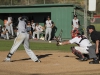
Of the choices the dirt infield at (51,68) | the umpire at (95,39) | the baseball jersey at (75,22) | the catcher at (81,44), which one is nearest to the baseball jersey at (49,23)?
the baseball jersey at (75,22)

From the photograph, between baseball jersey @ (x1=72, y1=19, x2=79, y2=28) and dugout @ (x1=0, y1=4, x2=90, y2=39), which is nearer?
baseball jersey @ (x1=72, y1=19, x2=79, y2=28)

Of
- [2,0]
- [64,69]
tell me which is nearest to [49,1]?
[2,0]

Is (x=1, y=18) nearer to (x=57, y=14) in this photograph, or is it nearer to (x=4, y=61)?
(x=57, y=14)

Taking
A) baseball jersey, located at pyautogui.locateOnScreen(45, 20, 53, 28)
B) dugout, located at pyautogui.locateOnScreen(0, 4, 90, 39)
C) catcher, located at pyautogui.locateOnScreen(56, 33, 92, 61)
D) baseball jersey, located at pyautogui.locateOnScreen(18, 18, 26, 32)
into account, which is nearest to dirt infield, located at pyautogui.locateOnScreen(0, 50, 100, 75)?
catcher, located at pyautogui.locateOnScreen(56, 33, 92, 61)

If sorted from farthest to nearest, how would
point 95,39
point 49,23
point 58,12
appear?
point 58,12 → point 49,23 → point 95,39

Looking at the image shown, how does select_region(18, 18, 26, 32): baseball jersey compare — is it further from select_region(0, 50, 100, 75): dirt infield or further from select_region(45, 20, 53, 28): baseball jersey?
select_region(45, 20, 53, 28): baseball jersey

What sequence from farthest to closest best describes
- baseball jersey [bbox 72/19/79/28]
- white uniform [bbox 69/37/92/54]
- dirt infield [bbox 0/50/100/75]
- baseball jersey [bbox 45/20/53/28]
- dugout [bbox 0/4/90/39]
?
dugout [bbox 0/4/90/39] → baseball jersey [bbox 45/20/53/28] → baseball jersey [bbox 72/19/79/28] → white uniform [bbox 69/37/92/54] → dirt infield [bbox 0/50/100/75]

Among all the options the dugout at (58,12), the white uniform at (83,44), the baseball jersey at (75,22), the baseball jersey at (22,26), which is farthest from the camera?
the dugout at (58,12)

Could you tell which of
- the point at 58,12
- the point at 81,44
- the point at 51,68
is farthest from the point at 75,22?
the point at 51,68

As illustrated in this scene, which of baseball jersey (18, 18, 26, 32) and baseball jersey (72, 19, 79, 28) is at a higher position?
baseball jersey (18, 18, 26, 32)

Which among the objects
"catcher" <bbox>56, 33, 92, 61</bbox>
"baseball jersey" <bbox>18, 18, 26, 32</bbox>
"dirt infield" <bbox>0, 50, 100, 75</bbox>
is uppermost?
"baseball jersey" <bbox>18, 18, 26, 32</bbox>

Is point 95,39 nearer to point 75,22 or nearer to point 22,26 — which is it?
point 22,26

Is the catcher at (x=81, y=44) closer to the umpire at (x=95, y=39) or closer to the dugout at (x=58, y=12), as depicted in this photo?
the umpire at (x=95, y=39)

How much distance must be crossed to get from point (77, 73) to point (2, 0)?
75.4 ft
